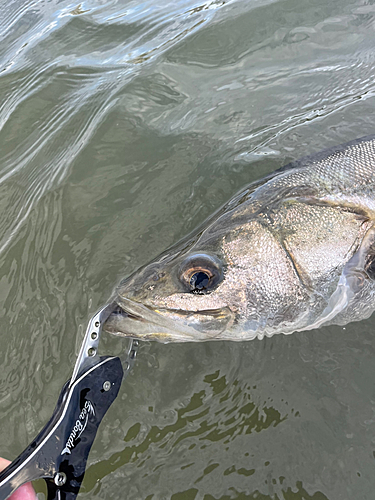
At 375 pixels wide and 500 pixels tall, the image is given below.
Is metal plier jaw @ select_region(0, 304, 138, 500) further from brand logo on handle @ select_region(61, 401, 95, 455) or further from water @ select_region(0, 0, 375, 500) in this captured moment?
water @ select_region(0, 0, 375, 500)

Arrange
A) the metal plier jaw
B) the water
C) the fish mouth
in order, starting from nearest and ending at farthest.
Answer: the metal plier jaw, the fish mouth, the water

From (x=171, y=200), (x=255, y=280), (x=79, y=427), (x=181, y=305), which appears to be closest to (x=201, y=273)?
(x=181, y=305)

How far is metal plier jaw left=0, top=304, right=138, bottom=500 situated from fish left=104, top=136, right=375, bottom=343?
0.25m

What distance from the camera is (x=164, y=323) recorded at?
2.22 meters

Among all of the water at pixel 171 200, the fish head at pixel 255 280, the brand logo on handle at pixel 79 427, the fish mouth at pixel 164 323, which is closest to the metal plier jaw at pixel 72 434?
the brand logo on handle at pixel 79 427

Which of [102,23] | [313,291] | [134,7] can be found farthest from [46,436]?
[134,7]

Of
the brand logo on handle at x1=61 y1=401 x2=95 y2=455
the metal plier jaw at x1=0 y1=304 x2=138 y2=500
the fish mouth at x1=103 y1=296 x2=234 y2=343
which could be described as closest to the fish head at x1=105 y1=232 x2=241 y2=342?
the fish mouth at x1=103 y1=296 x2=234 y2=343

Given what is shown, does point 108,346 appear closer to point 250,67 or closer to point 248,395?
point 248,395

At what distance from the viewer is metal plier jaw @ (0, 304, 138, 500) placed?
1739 mm

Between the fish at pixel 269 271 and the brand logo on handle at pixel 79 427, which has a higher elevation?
the brand logo on handle at pixel 79 427

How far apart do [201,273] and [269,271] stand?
16.2 inches

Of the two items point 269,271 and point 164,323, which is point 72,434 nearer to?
point 164,323

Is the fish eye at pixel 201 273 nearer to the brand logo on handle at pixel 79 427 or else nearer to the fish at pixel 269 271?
the fish at pixel 269 271

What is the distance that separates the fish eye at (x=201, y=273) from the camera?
229 cm
